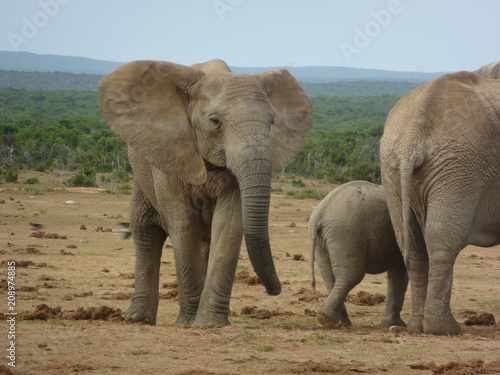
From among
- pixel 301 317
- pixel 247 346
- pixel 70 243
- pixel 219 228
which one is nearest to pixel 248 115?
pixel 219 228

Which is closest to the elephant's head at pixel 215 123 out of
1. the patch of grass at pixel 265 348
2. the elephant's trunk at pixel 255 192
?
the elephant's trunk at pixel 255 192

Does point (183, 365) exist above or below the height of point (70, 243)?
above

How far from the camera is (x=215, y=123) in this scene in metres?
6.38

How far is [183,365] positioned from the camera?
16.6 ft

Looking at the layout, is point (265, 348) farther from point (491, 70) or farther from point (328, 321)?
point (491, 70)

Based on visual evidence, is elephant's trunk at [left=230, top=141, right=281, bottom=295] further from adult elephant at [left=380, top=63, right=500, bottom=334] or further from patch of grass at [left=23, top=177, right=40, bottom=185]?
patch of grass at [left=23, top=177, right=40, bottom=185]

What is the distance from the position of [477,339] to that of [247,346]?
5.85 ft

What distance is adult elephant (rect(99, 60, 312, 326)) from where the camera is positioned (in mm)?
6125

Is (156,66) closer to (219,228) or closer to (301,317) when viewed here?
(219,228)

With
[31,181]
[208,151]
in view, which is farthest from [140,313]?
[31,181]

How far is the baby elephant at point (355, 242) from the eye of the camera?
7605 millimetres

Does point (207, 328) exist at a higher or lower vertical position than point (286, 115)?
lower

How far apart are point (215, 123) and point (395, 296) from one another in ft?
8.32

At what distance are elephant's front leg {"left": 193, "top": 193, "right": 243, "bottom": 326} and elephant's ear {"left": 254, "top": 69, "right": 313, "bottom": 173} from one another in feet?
1.65
